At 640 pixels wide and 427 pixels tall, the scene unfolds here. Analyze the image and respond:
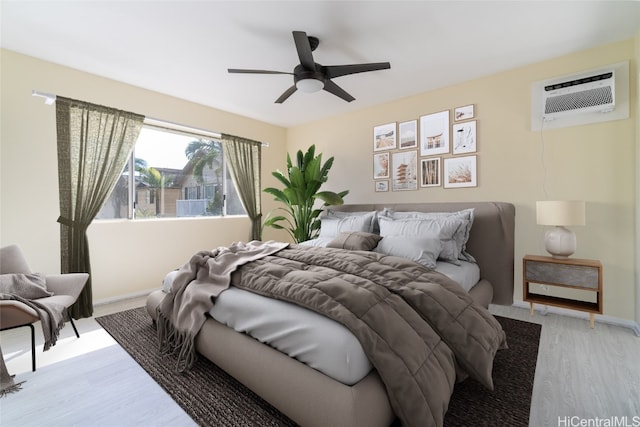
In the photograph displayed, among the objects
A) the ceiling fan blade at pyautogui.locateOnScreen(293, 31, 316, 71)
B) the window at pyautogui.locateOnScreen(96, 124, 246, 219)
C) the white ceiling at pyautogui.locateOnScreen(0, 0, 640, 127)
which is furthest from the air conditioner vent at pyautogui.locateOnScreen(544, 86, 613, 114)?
the window at pyautogui.locateOnScreen(96, 124, 246, 219)

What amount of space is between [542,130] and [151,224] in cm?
465

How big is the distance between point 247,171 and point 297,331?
141 inches

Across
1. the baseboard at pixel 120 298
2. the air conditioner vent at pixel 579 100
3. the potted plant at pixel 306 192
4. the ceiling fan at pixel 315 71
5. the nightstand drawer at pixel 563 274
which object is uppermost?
the ceiling fan at pixel 315 71

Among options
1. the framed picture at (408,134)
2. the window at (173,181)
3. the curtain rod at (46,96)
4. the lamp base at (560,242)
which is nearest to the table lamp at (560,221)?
the lamp base at (560,242)

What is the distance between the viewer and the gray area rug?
1.47m

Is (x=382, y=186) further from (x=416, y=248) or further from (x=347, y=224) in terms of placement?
(x=416, y=248)

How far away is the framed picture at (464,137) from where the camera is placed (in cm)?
335

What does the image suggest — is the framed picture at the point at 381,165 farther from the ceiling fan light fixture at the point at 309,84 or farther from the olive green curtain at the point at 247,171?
the olive green curtain at the point at 247,171

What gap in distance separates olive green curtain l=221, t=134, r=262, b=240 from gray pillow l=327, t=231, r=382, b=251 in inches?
83.3

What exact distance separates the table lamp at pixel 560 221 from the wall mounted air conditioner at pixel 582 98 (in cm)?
91

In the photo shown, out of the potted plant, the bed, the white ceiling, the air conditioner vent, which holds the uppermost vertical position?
the white ceiling

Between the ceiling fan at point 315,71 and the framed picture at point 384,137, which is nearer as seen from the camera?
the ceiling fan at point 315,71

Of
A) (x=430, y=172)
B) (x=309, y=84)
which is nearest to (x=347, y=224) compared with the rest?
(x=430, y=172)

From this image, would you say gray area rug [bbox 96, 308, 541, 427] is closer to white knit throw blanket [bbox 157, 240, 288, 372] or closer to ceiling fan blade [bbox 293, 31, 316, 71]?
white knit throw blanket [bbox 157, 240, 288, 372]
